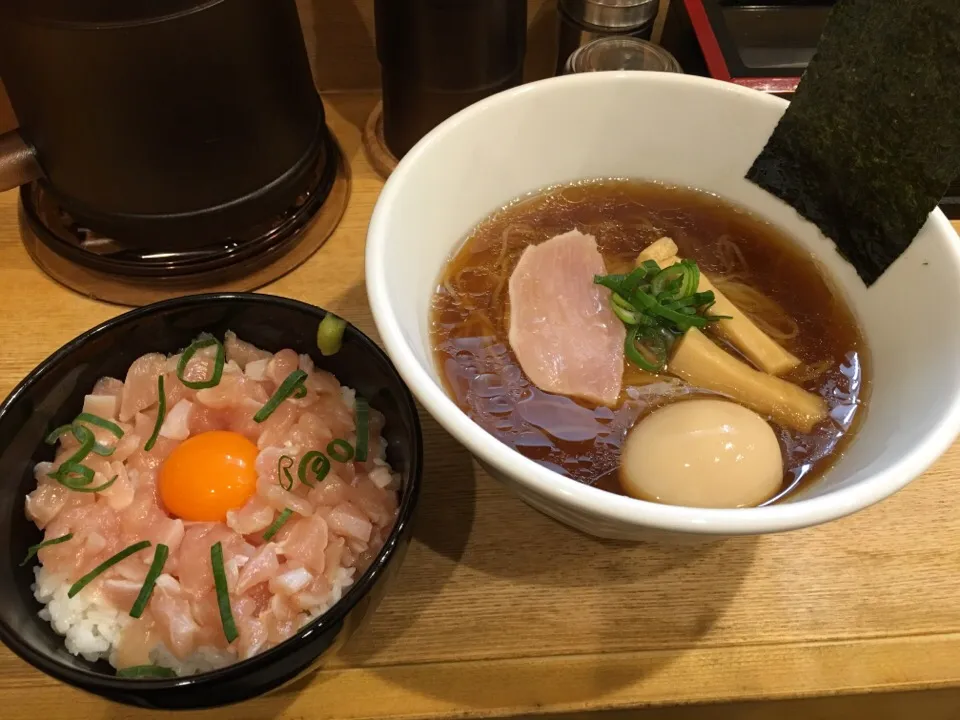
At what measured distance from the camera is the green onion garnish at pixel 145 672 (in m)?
0.83

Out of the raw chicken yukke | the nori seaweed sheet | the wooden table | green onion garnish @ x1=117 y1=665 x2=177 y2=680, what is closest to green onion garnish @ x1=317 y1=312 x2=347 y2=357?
the raw chicken yukke

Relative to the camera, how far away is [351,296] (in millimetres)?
1268

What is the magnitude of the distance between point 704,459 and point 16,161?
105 cm

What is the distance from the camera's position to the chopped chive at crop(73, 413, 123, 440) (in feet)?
3.27

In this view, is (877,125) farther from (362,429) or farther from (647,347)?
(362,429)

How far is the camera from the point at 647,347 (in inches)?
40.6

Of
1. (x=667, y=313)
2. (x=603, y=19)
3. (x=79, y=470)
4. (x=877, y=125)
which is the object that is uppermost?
(x=877, y=125)

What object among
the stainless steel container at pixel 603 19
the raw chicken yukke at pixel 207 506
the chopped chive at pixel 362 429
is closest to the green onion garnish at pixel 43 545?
the raw chicken yukke at pixel 207 506

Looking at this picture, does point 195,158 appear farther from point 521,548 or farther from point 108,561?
point 521,548

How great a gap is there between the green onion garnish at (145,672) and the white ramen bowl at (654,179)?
425mm

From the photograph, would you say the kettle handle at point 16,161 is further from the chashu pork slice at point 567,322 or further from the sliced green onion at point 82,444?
the chashu pork slice at point 567,322

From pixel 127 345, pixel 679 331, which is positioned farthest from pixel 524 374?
pixel 127 345

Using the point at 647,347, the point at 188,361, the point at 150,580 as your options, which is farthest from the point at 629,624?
the point at 188,361

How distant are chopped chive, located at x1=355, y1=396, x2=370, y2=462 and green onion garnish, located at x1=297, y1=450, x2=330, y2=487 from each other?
0.05 meters
